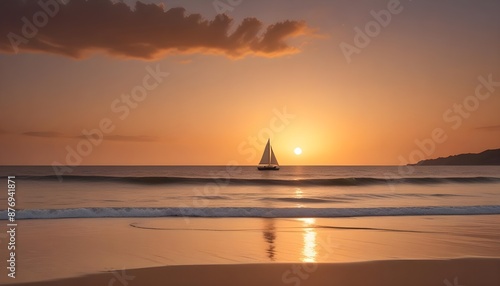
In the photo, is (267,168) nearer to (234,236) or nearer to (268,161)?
(268,161)

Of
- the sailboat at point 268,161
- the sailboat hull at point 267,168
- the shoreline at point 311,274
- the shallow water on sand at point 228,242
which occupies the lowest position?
the shoreline at point 311,274

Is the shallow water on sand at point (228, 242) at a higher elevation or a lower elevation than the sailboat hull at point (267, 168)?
lower

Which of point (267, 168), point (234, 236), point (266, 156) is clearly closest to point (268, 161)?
point (266, 156)

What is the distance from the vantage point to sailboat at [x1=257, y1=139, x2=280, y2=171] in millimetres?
→ 94812

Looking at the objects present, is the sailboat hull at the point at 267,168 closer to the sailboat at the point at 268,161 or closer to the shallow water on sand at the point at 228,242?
the sailboat at the point at 268,161

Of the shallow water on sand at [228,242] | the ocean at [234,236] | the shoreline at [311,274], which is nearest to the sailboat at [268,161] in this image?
the ocean at [234,236]

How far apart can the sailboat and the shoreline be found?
84840 mm

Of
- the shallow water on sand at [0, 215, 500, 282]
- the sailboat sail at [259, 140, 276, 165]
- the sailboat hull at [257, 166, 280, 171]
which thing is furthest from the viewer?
the sailboat hull at [257, 166, 280, 171]

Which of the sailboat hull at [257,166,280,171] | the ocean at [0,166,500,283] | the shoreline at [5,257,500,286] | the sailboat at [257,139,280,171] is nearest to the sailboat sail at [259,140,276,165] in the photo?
the sailboat at [257,139,280,171]

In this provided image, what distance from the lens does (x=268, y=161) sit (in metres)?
95.6

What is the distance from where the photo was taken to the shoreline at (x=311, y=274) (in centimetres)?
787

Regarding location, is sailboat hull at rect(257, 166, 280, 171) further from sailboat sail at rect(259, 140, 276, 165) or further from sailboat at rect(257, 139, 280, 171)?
sailboat sail at rect(259, 140, 276, 165)

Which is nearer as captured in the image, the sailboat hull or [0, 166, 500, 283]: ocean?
[0, 166, 500, 283]: ocean

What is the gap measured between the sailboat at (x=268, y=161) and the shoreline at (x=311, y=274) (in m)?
84.8
